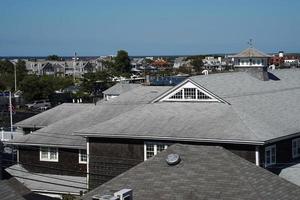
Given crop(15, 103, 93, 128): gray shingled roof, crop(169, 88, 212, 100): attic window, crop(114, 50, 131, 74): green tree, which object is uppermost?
crop(114, 50, 131, 74): green tree

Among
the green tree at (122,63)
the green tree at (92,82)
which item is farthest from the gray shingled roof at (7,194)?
the green tree at (122,63)

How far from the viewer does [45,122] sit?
3681cm

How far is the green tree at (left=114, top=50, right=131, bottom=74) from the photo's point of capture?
136 metres

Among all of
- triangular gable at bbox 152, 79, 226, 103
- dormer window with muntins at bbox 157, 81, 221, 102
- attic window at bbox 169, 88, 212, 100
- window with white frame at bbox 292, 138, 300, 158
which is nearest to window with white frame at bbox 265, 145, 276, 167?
window with white frame at bbox 292, 138, 300, 158

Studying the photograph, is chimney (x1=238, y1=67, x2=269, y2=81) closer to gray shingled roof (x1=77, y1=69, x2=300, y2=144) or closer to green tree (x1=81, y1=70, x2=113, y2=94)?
gray shingled roof (x1=77, y1=69, x2=300, y2=144)

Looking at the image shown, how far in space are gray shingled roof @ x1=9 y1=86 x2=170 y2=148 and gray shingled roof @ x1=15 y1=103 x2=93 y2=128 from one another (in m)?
1.57

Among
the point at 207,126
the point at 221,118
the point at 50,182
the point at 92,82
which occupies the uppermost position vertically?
the point at 92,82

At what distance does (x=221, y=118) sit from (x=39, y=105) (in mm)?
57145

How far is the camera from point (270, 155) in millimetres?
26234

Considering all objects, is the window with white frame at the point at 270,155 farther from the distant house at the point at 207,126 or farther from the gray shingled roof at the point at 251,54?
the gray shingled roof at the point at 251,54

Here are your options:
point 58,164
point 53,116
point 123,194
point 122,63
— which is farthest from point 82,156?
point 122,63

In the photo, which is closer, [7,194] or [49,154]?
[7,194]

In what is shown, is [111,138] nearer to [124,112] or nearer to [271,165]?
[124,112]

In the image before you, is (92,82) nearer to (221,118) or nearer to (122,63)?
(122,63)
